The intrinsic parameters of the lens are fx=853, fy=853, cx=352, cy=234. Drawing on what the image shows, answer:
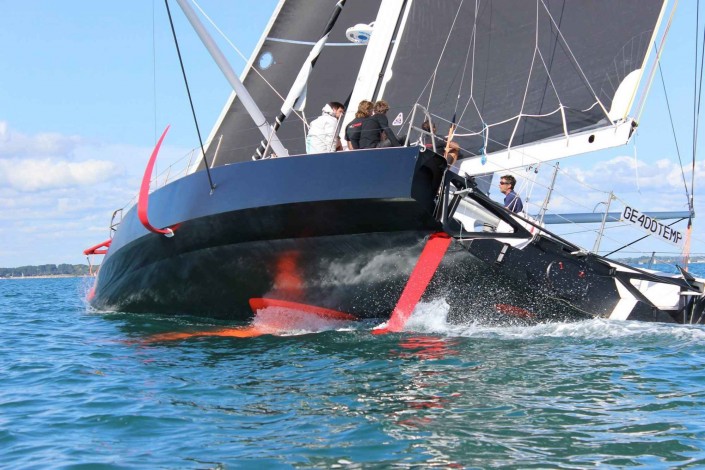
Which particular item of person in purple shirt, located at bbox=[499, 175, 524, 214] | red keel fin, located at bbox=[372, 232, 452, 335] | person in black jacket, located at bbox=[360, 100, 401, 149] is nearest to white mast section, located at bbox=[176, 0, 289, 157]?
person in black jacket, located at bbox=[360, 100, 401, 149]

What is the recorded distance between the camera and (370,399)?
227 inches

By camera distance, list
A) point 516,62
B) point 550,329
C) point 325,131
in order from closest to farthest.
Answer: point 550,329, point 325,131, point 516,62

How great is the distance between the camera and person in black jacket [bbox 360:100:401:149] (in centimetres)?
834

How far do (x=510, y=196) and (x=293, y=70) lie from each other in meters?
5.09

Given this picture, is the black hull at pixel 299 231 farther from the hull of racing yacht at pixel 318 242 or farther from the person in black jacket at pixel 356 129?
the person in black jacket at pixel 356 129

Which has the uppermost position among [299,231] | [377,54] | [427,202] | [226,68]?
[377,54]

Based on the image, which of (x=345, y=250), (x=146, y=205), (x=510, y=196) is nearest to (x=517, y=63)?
(x=510, y=196)

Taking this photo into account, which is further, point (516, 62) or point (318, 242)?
point (516, 62)

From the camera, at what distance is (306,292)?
29.6 ft

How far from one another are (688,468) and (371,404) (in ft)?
6.72

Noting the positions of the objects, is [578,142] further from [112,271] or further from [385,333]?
[112,271]

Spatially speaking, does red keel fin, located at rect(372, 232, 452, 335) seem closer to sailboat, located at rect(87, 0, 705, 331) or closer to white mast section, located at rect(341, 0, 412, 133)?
sailboat, located at rect(87, 0, 705, 331)

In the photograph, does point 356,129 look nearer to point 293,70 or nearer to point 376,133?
point 376,133

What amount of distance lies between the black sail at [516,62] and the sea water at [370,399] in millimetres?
2965
